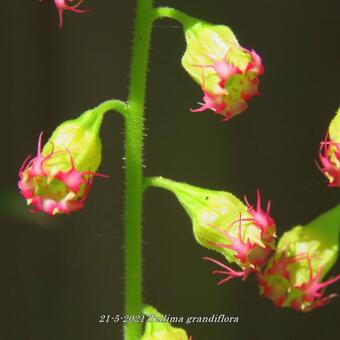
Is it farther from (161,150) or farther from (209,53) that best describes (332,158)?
(161,150)

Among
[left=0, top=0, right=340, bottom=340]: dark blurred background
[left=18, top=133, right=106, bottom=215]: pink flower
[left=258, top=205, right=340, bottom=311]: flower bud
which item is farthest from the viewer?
[left=0, top=0, right=340, bottom=340]: dark blurred background

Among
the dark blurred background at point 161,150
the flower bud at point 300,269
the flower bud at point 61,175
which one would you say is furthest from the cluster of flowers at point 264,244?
the dark blurred background at point 161,150

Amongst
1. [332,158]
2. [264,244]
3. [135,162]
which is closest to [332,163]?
[332,158]

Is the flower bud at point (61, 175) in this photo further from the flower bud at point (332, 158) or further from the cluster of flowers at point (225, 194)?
the flower bud at point (332, 158)

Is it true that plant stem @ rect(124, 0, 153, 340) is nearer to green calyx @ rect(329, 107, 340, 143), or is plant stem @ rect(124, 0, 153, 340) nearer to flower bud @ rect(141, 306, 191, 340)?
flower bud @ rect(141, 306, 191, 340)

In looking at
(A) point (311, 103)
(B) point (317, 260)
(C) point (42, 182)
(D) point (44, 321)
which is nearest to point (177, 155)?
(A) point (311, 103)

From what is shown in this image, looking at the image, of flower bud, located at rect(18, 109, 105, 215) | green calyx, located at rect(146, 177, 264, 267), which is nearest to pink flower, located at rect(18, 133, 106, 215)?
flower bud, located at rect(18, 109, 105, 215)
